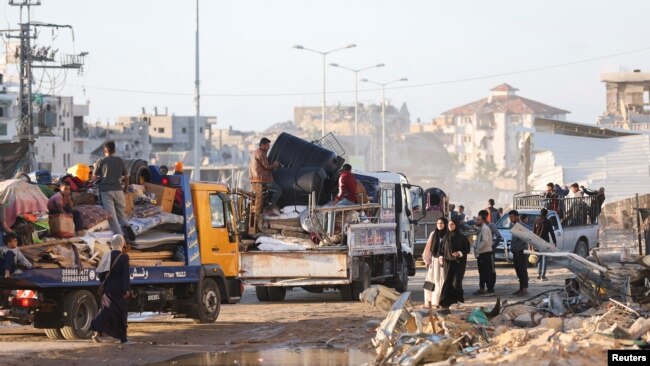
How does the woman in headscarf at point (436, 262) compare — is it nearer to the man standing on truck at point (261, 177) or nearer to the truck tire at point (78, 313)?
the man standing on truck at point (261, 177)

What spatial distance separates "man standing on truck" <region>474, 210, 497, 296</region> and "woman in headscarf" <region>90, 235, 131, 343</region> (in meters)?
10.1

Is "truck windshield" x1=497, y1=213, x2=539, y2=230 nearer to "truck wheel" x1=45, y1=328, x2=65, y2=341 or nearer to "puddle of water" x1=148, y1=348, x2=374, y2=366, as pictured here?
"puddle of water" x1=148, y1=348, x2=374, y2=366

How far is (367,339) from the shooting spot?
60.3 ft

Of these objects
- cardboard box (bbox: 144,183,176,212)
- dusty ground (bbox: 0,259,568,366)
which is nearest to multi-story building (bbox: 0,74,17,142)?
dusty ground (bbox: 0,259,568,366)

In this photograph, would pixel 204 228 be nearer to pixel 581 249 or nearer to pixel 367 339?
pixel 367 339

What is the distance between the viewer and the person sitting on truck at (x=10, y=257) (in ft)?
56.0

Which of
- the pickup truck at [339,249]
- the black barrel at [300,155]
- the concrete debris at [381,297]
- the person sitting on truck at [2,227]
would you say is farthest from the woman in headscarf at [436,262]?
the person sitting on truck at [2,227]

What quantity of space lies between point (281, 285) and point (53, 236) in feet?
23.5

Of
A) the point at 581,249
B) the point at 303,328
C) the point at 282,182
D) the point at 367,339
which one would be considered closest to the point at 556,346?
the point at 367,339

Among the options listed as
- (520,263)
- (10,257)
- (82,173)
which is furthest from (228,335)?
(520,263)

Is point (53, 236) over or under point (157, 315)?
over

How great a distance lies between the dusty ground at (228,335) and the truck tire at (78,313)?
8.4 inches

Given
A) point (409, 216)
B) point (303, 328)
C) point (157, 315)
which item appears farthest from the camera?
point (409, 216)

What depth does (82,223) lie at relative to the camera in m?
18.9
